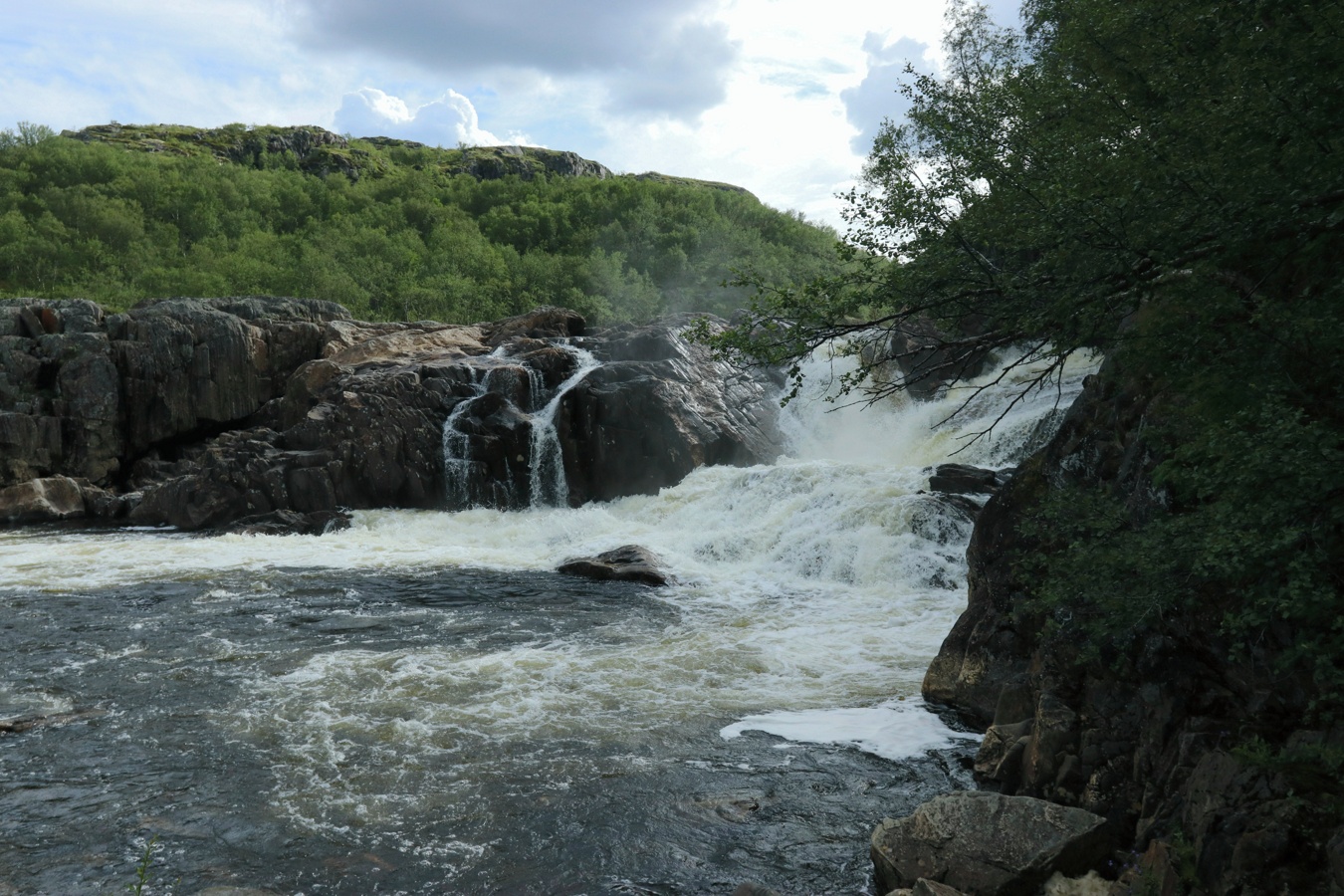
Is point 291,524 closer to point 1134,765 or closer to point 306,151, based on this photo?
point 1134,765

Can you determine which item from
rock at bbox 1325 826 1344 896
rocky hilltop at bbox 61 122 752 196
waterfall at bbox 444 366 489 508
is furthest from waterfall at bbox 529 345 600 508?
rocky hilltop at bbox 61 122 752 196

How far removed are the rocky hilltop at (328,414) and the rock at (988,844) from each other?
2047 centimetres

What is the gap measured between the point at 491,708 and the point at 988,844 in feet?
21.4

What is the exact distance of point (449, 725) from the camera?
10688 mm

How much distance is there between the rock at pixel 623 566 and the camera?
19234 millimetres

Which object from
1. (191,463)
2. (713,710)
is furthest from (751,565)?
(191,463)

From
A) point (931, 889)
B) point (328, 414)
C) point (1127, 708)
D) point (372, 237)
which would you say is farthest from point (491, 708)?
point (372, 237)

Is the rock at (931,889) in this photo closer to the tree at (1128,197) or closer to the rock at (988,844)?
the rock at (988,844)

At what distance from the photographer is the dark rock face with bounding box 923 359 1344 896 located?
554cm

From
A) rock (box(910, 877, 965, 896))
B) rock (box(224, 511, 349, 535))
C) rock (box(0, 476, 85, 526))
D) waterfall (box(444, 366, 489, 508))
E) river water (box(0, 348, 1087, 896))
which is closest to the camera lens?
rock (box(910, 877, 965, 896))

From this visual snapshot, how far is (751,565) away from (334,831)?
13097 millimetres

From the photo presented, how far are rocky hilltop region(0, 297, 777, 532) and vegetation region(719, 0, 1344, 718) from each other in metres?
18.9

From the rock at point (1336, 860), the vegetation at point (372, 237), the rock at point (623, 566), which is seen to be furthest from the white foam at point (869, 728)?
the vegetation at point (372, 237)

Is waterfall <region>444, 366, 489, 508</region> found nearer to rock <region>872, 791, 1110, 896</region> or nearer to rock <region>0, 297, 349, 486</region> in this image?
rock <region>0, 297, 349, 486</region>
